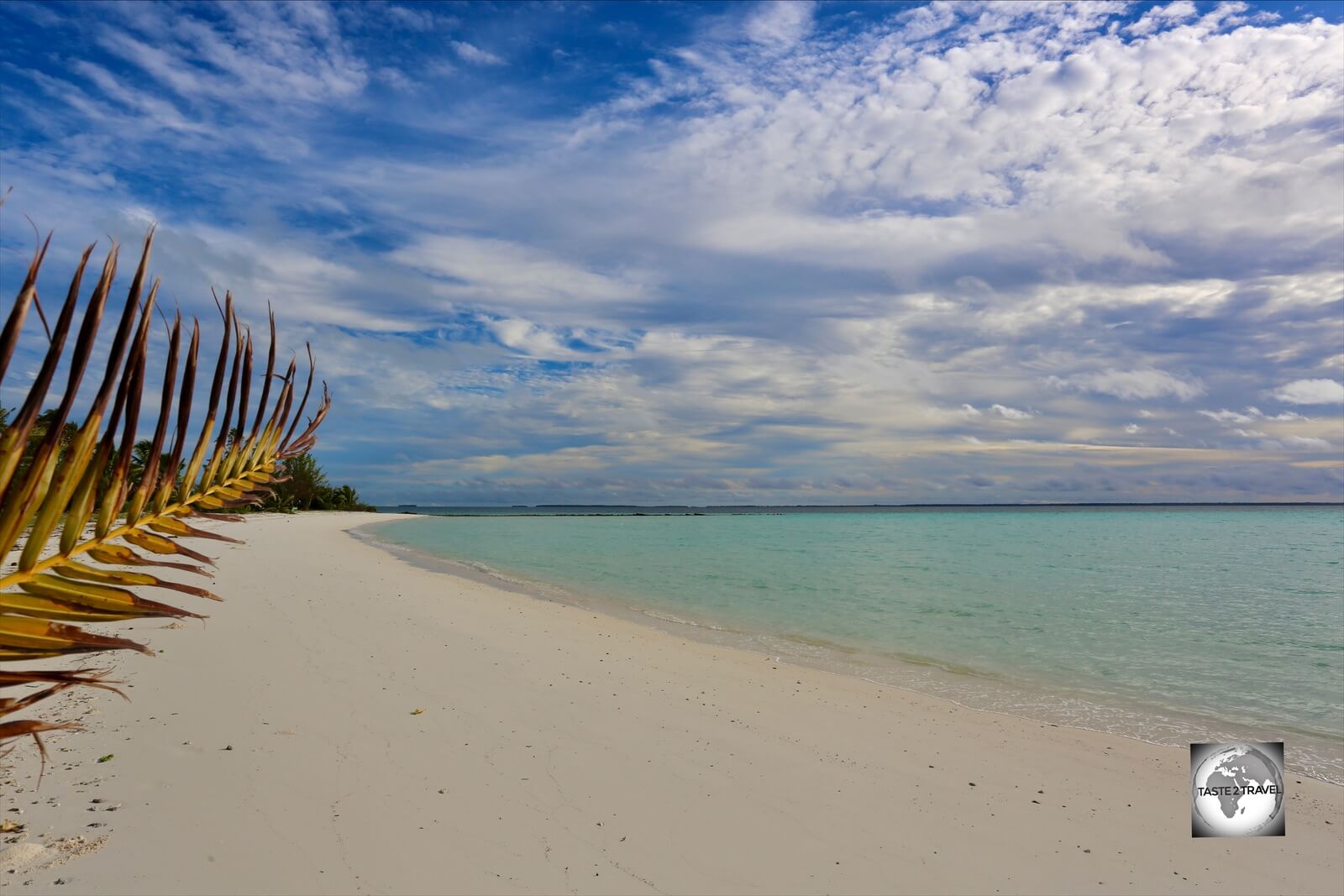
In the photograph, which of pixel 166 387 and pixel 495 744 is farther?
pixel 495 744

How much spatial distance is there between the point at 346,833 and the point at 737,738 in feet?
10.7

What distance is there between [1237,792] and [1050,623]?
9.67 m

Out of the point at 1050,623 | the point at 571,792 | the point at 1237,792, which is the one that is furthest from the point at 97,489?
the point at 1050,623

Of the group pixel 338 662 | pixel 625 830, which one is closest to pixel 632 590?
pixel 338 662

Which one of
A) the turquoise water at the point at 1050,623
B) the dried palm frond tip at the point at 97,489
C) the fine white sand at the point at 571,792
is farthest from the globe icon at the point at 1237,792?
the dried palm frond tip at the point at 97,489

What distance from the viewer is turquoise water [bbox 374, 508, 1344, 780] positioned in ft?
30.7

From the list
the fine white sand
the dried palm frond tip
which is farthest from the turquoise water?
the dried palm frond tip

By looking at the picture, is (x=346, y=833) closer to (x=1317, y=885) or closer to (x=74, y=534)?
(x=74, y=534)

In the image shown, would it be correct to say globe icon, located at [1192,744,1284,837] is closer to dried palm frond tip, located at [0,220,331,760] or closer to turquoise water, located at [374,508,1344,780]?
turquoise water, located at [374,508,1344,780]

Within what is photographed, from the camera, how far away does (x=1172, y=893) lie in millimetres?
4527

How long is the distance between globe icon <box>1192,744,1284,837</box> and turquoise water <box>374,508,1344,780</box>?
2.48 feet

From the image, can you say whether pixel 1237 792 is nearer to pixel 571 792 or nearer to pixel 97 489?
→ pixel 571 792

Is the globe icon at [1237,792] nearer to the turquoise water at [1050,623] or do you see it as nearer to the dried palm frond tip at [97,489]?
the turquoise water at [1050,623]

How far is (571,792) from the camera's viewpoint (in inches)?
204
